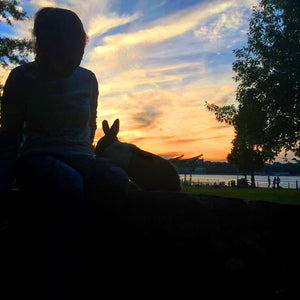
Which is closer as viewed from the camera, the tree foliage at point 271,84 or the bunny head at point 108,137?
the bunny head at point 108,137

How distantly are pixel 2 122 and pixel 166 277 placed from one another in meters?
1.35

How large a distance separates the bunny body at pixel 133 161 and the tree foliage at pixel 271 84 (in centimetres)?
2041

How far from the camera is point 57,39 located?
2.02 m

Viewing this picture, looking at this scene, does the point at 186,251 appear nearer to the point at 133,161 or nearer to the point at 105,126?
the point at 133,161

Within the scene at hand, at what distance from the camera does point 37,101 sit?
2041 mm

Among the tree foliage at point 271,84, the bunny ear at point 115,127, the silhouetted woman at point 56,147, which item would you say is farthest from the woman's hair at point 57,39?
the tree foliage at point 271,84

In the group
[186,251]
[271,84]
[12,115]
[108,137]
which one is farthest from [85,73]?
[271,84]

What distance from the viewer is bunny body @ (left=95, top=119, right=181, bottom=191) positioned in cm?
303

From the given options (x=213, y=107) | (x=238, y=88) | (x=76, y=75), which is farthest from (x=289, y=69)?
(x=76, y=75)

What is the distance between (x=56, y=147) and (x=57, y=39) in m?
0.67

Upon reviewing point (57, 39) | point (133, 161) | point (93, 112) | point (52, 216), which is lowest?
point (52, 216)

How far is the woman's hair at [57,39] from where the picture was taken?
2016 millimetres

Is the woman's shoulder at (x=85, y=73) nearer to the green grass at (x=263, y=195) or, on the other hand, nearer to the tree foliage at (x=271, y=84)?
the green grass at (x=263, y=195)

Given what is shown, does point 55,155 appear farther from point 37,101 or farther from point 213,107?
point 213,107
